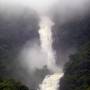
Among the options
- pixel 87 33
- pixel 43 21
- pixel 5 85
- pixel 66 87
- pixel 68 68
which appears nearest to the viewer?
pixel 5 85

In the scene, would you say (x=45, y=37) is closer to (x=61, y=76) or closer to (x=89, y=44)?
(x=89, y=44)

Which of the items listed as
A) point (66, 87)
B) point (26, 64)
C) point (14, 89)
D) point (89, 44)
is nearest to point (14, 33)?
point (26, 64)

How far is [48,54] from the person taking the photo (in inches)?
6506

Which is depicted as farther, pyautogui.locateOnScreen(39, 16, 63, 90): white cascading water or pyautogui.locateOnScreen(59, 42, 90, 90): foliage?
pyautogui.locateOnScreen(39, 16, 63, 90): white cascading water

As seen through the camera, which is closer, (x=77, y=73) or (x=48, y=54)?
(x=77, y=73)

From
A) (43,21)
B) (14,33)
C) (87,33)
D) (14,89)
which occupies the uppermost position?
(43,21)

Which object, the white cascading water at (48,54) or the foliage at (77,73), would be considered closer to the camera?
the foliage at (77,73)

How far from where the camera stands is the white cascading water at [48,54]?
450 ft

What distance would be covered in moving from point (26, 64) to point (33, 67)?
326cm

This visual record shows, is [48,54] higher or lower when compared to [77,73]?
higher

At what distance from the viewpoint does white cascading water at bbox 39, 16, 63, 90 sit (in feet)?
450

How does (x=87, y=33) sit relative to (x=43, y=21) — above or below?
below

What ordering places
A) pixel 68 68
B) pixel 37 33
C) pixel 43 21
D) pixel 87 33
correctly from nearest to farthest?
pixel 68 68 < pixel 87 33 < pixel 37 33 < pixel 43 21

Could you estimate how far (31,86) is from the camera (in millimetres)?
137500
